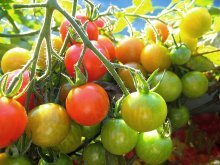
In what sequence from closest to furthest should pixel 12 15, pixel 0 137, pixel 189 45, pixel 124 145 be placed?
pixel 0 137
pixel 124 145
pixel 189 45
pixel 12 15

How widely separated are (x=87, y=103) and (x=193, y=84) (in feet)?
0.98

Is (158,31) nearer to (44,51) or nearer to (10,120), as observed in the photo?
(44,51)

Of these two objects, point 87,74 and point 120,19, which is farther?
point 120,19

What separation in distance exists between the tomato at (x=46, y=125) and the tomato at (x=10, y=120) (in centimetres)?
4

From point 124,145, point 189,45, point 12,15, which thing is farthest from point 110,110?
point 12,15

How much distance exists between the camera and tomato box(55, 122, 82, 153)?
63cm

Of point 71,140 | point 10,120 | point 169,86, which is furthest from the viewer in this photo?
point 169,86

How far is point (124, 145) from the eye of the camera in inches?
24.3

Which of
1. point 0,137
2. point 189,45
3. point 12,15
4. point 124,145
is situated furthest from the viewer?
point 12,15

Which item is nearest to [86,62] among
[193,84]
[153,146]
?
[153,146]

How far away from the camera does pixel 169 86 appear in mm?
745

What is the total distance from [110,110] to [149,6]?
1.15 feet

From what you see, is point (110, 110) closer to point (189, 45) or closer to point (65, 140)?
point (65, 140)

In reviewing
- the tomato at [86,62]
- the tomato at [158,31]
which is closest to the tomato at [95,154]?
the tomato at [86,62]
